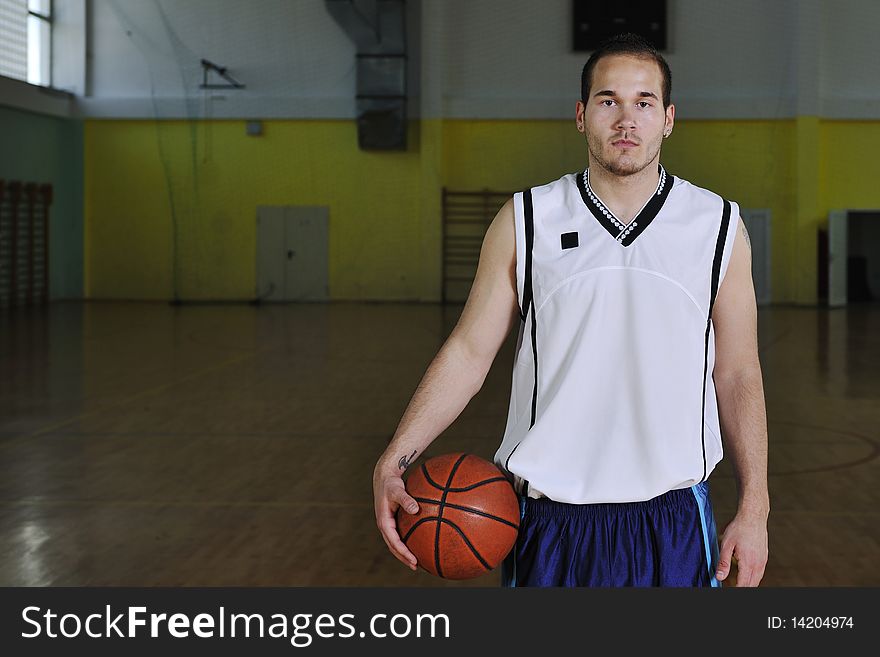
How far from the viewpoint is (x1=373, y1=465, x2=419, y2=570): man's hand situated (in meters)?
1.86

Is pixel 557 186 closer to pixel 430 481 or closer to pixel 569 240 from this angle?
pixel 569 240

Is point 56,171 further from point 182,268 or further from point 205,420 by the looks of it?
point 205,420

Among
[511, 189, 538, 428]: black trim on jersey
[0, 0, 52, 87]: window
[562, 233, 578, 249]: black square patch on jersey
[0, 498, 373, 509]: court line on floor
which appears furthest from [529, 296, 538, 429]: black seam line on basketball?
[0, 0, 52, 87]: window

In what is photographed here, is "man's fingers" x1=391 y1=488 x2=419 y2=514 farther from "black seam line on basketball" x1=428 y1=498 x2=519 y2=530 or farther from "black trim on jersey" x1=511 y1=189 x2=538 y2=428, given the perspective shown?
"black trim on jersey" x1=511 y1=189 x2=538 y2=428

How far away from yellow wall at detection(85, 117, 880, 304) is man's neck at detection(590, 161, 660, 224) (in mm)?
16483

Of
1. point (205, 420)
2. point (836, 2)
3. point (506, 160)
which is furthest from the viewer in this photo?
point (506, 160)

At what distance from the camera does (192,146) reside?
19.7 m

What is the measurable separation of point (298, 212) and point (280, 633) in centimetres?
1838

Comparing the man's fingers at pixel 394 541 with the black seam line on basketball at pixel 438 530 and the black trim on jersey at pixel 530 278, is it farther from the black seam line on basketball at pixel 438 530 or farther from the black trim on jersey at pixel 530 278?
the black trim on jersey at pixel 530 278

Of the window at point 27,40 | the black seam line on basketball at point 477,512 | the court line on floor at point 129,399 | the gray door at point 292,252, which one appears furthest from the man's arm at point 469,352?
the gray door at point 292,252

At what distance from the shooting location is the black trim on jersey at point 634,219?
1.88m

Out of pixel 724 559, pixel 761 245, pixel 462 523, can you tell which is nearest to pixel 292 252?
pixel 761 245

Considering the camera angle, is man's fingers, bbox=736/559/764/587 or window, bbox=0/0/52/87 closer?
man's fingers, bbox=736/559/764/587

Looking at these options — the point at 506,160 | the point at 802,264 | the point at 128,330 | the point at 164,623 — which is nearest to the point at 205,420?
the point at 164,623
